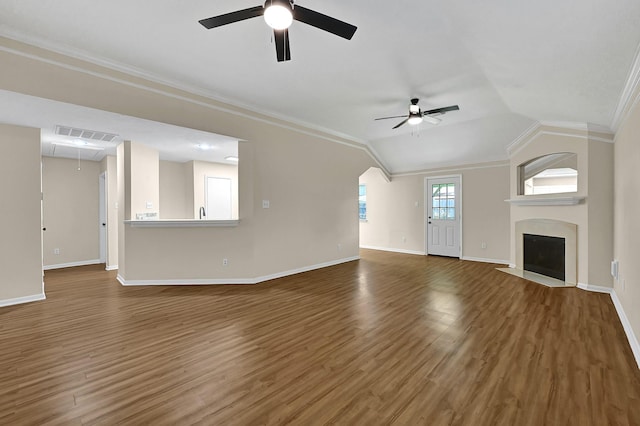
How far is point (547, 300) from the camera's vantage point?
378 cm

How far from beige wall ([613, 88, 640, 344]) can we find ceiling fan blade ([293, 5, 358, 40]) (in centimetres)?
269

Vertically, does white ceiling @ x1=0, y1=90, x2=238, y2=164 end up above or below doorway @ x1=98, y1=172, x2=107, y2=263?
above

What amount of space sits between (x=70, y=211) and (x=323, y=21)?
7084 mm

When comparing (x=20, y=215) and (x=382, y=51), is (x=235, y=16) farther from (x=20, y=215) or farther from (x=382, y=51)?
(x=20, y=215)

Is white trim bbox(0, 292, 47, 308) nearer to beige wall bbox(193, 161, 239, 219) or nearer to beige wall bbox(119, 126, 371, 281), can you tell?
beige wall bbox(119, 126, 371, 281)

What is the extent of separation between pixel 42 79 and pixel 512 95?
18.5ft

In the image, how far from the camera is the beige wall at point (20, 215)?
3.56 meters

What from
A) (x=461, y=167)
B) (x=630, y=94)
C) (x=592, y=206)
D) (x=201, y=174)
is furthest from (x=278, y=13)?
(x=461, y=167)

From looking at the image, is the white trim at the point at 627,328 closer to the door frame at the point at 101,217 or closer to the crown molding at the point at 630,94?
the crown molding at the point at 630,94

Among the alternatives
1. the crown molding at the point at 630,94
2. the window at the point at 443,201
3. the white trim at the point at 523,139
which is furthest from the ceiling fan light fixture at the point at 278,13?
the window at the point at 443,201

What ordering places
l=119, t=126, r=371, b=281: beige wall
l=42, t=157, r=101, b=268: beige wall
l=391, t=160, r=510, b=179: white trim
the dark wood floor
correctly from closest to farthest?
the dark wood floor
l=119, t=126, r=371, b=281: beige wall
l=42, t=157, r=101, b=268: beige wall
l=391, t=160, r=510, b=179: white trim

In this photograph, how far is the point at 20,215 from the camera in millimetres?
3650

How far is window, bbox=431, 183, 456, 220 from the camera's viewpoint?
281 inches

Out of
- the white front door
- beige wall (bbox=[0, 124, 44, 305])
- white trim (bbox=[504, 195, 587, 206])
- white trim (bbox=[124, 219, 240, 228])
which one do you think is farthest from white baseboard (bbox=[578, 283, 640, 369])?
beige wall (bbox=[0, 124, 44, 305])
